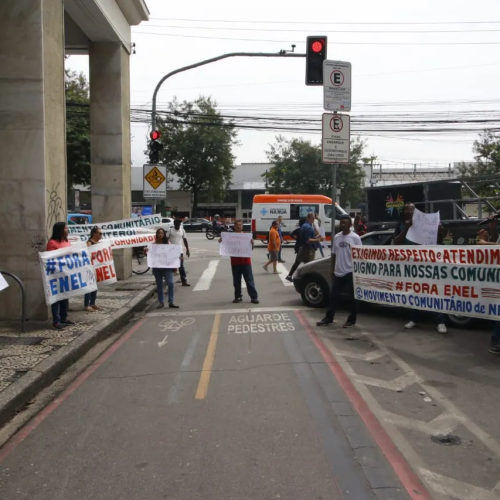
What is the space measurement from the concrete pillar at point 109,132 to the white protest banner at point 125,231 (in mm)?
1050

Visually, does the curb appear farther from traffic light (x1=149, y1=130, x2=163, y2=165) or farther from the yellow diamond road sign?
traffic light (x1=149, y1=130, x2=163, y2=165)

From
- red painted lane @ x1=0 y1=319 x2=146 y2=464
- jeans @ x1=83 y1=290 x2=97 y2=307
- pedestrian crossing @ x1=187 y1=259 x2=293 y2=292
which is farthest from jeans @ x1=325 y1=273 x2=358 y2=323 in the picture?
pedestrian crossing @ x1=187 y1=259 x2=293 y2=292

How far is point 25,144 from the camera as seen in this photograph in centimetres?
909

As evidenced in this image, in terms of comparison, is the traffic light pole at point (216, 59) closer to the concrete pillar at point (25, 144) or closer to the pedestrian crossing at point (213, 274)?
the pedestrian crossing at point (213, 274)

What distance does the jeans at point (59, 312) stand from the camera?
29.2ft

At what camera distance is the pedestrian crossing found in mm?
15039

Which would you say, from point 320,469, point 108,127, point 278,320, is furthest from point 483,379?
point 108,127

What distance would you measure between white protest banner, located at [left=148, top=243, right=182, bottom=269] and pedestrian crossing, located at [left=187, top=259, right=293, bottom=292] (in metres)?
2.85

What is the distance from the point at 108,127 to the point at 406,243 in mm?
8886

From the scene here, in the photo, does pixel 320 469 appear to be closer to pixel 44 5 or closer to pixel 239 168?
pixel 44 5

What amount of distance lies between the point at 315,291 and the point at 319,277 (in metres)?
0.32

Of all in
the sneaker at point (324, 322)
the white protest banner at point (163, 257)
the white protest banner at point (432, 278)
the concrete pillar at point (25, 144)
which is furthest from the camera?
the white protest banner at point (163, 257)

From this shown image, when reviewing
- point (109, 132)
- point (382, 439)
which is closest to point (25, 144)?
point (109, 132)

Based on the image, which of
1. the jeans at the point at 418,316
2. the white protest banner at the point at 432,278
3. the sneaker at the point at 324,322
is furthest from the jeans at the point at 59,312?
the jeans at the point at 418,316
